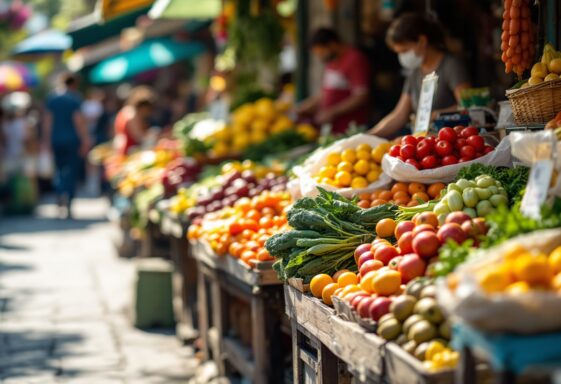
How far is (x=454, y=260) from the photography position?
3.24 meters

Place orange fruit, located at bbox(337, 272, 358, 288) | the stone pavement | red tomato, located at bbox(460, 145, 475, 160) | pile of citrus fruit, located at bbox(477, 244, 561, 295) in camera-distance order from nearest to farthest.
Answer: pile of citrus fruit, located at bbox(477, 244, 561, 295) < orange fruit, located at bbox(337, 272, 358, 288) < red tomato, located at bbox(460, 145, 475, 160) < the stone pavement

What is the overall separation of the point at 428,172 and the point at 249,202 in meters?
2.10

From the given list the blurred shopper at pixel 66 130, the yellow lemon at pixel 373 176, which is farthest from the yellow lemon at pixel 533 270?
the blurred shopper at pixel 66 130

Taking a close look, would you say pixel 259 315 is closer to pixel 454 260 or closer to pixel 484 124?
pixel 484 124

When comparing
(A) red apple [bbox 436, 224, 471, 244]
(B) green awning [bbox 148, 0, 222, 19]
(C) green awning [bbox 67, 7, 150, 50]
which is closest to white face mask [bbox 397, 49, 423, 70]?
(A) red apple [bbox 436, 224, 471, 244]

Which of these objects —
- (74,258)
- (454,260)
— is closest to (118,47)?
(74,258)

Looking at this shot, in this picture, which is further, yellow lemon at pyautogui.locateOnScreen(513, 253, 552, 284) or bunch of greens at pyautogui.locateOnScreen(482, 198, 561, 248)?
bunch of greens at pyautogui.locateOnScreen(482, 198, 561, 248)

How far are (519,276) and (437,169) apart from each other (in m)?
2.00

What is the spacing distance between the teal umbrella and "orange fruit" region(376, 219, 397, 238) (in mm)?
12319

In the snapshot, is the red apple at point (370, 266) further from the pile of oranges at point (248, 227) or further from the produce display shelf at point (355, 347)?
the pile of oranges at point (248, 227)

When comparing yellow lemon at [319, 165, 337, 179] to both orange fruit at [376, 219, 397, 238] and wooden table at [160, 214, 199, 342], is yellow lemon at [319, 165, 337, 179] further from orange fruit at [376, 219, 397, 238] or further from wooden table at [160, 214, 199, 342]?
wooden table at [160, 214, 199, 342]

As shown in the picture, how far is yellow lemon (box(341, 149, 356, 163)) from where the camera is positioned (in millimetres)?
5719

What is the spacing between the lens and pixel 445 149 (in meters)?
4.88

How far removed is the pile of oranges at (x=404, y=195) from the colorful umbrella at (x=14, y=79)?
2038 cm
